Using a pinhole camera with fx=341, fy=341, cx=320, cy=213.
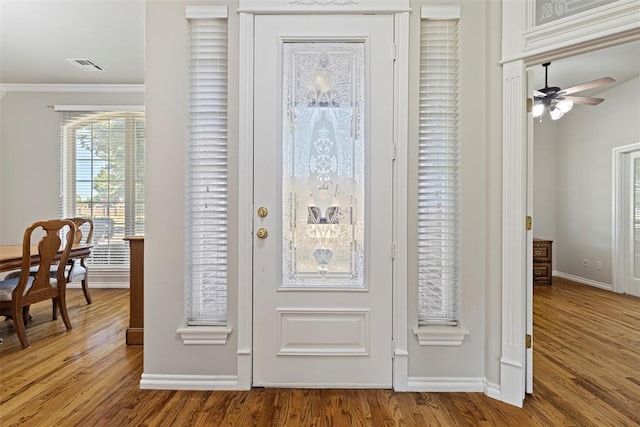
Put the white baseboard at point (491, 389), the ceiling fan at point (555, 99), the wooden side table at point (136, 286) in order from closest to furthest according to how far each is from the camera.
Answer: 1. the white baseboard at point (491, 389)
2. the wooden side table at point (136, 286)
3. the ceiling fan at point (555, 99)

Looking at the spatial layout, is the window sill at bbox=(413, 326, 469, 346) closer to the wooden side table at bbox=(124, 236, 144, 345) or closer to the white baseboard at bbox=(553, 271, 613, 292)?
the wooden side table at bbox=(124, 236, 144, 345)

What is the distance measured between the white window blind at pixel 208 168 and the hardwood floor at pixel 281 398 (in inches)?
20.4

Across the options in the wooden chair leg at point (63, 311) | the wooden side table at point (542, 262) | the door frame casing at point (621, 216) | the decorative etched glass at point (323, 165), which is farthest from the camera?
the wooden side table at point (542, 262)

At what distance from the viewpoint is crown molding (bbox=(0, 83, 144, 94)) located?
4.79 m

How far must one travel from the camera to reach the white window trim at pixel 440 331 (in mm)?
2082

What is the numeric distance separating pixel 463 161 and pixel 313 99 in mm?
1009

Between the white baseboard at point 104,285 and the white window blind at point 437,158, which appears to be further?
the white baseboard at point 104,285

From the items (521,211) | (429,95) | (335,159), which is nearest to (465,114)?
(429,95)

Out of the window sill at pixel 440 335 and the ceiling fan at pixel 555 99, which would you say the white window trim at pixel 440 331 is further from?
the ceiling fan at pixel 555 99

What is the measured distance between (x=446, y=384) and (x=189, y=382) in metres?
1.59

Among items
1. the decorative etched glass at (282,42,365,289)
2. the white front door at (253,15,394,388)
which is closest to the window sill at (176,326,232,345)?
the white front door at (253,15,394,388)

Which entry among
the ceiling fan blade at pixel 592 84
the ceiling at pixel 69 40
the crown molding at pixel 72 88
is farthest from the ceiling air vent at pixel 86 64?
the ceiling fan blade at pixel 592 84

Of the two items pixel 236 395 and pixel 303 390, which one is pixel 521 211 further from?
pixel 236 395

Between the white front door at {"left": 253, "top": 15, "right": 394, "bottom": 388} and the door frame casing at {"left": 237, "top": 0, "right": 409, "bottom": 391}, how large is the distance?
0.04m
